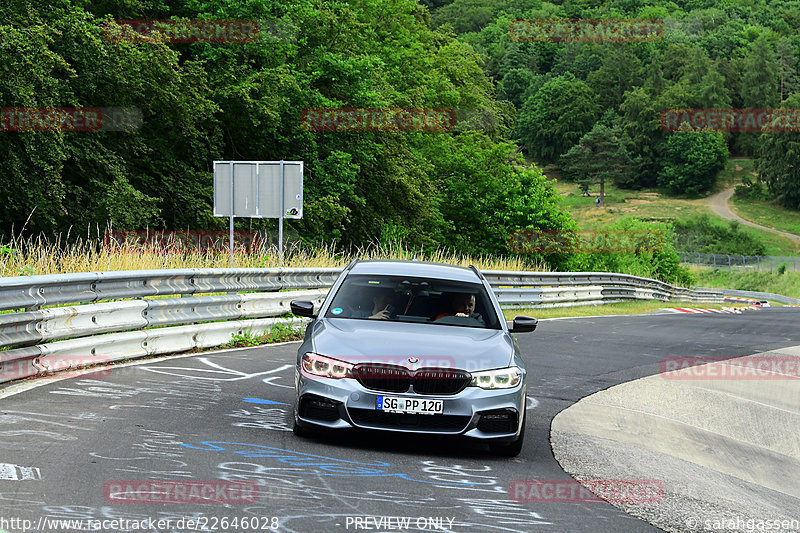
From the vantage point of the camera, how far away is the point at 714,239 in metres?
127

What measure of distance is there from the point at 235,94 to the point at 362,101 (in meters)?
7.48

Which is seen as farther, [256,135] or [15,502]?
[256,135]

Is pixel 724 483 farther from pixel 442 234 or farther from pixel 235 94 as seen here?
pixel 442 234

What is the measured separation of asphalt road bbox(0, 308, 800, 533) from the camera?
518 centimetres

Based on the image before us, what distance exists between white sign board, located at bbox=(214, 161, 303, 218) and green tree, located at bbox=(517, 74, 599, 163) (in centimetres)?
16746

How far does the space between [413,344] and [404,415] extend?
0.57m

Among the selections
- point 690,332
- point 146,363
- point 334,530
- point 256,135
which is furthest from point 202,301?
point 256,135

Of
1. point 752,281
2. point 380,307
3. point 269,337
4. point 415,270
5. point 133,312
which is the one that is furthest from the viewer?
point 752,281

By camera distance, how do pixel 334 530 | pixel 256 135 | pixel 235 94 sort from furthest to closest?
pixel 256 135 → pixel 235 94 → pixel 334 530

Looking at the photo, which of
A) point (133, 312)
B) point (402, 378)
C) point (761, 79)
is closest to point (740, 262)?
point (133, 312)

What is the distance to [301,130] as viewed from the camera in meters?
39.8

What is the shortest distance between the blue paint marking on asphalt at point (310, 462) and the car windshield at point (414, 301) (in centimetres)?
163

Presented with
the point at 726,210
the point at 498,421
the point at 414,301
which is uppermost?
the point at 414,301

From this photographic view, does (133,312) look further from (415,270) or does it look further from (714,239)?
(714,239)
